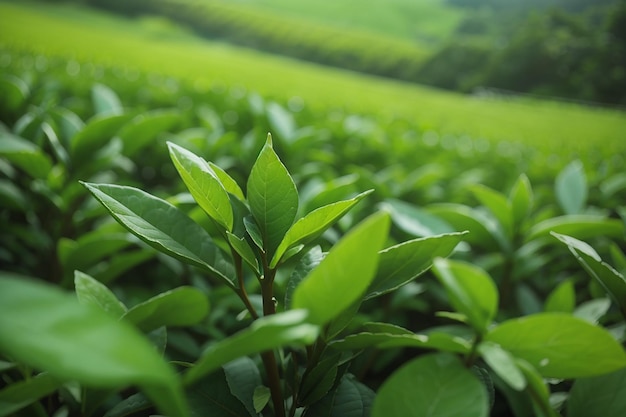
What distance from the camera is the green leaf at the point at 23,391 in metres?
0.42

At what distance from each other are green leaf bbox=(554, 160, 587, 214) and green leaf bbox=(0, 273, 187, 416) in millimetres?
1116

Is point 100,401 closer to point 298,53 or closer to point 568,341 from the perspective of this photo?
point 568,341

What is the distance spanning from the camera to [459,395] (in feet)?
1.39

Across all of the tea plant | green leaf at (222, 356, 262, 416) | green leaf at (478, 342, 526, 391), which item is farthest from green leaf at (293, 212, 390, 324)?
green leaf at (222, 356, 262, 416)

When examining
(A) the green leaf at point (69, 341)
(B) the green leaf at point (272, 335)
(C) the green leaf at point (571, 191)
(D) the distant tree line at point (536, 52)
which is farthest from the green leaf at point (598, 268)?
(D) the distant tree line at point (536, 52)

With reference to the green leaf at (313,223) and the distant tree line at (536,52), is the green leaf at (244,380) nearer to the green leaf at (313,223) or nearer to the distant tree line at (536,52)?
the green leaf at (313,223)

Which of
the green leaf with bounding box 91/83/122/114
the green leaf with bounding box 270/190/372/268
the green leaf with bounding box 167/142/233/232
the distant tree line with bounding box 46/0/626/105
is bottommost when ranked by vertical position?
the distant tree line with bounding box 46/0/626/105

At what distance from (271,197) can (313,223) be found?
54 mm

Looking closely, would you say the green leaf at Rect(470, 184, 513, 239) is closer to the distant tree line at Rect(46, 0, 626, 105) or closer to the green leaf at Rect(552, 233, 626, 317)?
the green leaf at Rect(552, 233, 626, 317)

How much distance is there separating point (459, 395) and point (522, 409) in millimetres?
359

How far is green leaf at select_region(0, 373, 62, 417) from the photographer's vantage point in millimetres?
416

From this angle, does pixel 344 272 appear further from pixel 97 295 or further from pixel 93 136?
pixel 93 136

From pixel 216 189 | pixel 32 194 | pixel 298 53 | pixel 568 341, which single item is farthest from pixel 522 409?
pixel 298 53

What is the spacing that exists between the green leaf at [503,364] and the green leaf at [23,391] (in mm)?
359
